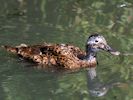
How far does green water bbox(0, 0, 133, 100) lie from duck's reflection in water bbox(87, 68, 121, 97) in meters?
0.09

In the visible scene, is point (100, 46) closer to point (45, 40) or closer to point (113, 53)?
point (113, 53)

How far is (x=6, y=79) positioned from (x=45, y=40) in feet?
7.91

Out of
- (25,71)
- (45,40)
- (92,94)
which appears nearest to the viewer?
(92,94)

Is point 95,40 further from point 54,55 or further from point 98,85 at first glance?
point 98,85

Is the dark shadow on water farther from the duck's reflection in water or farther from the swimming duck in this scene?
the swimming duck

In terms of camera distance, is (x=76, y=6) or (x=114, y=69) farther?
(x=76, y=6)

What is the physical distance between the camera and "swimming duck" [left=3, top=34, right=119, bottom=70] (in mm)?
11453

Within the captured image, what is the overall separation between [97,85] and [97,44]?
4.72 ft

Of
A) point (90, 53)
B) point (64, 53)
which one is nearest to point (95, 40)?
point (90, 53)

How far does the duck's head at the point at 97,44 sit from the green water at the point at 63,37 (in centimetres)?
23

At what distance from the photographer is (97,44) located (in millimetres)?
11719

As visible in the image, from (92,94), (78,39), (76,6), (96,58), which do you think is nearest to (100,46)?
(96,58)

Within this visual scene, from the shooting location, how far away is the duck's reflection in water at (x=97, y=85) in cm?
1001

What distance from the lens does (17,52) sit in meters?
11.7
